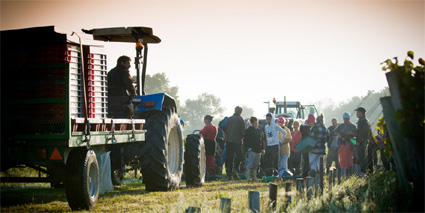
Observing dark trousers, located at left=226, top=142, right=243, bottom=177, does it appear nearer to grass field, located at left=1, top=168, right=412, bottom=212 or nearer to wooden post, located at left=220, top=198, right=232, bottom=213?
grass field, located at left=1, top=168, right=412, bottom=212

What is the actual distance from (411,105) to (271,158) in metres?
9.54

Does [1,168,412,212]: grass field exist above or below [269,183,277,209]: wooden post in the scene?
below

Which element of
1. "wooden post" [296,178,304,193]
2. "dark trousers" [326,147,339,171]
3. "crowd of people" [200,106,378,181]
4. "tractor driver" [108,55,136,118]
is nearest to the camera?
"wooden post" [296,178,304,193]

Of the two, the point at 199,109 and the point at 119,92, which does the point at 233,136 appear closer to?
the point at 119,92

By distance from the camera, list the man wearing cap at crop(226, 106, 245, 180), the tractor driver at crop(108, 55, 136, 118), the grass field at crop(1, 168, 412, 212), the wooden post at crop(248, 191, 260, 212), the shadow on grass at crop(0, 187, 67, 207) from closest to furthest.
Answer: the wooden post at crop(248, 191, 260, 212) < the grass field at crop(1, 168, 412, 212) < the shadow on grass at crop(0, 187, 67, 207) < the tractor driver at crop(108, 55, 136, 118) < the man wearing cap at crop(226, 106, 245, 180)

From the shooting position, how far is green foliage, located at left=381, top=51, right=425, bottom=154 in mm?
5098

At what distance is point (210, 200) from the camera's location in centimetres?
885

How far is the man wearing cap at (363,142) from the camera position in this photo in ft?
46.3

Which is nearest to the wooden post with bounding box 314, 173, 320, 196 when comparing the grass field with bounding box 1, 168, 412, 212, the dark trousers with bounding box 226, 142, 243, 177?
the grass field with bounding box 1, 168, 412, 212

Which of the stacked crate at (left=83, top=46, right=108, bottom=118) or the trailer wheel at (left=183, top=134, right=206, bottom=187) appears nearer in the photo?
the stacked crate at (left=83, top=46, right=108, bottom=118)

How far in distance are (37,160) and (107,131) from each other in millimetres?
1387

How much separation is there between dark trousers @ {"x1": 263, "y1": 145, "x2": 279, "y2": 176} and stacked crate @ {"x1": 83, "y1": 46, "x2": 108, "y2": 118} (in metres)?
7.18

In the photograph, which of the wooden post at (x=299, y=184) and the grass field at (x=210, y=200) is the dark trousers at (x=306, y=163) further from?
the wooden post at (x=299, y=184)

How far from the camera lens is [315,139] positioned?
1357 centimetres
